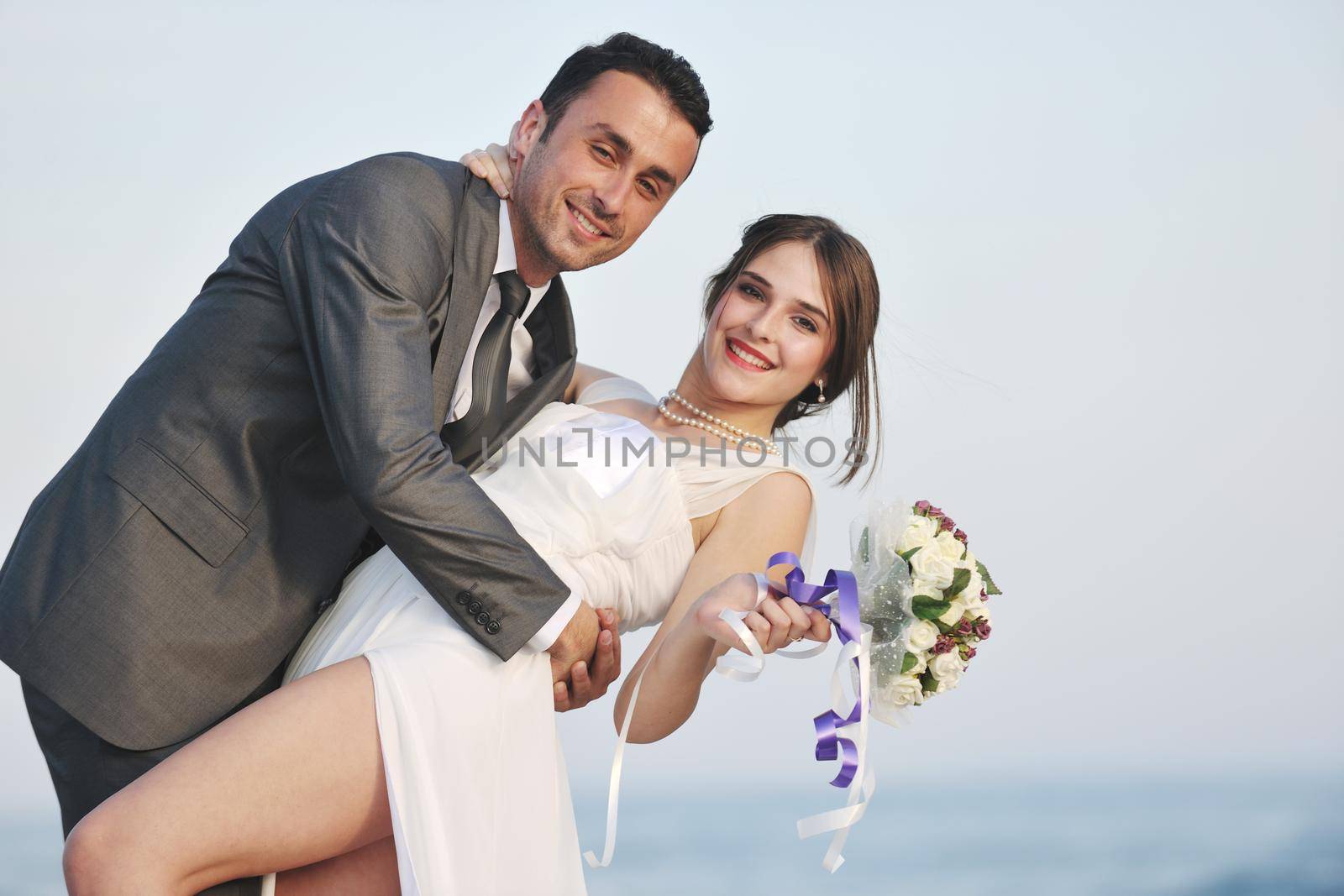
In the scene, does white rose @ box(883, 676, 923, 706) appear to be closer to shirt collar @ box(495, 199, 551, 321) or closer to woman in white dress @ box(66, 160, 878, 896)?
woman in white dress @ box(66, 160, 878, 896)

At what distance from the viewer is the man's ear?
9.08ft

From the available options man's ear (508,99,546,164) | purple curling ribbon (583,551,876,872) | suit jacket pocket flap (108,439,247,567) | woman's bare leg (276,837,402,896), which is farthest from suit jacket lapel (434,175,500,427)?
woman's bare leg (276,837,402,896)

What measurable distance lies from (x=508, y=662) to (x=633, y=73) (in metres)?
1.29

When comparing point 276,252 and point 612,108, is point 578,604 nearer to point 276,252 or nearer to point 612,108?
point 276,252

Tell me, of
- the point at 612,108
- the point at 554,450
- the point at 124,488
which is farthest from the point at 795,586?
the point at 124,488

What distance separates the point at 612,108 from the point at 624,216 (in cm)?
23

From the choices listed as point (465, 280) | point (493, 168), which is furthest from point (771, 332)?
point (465, 280)

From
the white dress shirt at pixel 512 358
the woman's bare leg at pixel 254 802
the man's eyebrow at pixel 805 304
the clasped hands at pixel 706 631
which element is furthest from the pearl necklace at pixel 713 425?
the woman's bare leg at pixel 254 802

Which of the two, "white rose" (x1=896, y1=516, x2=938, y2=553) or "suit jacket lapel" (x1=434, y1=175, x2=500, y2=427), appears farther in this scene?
"white rose" (x1=896, y1=516, x2=938, y2=553)

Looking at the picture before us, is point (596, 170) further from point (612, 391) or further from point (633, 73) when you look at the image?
point (612, 391)

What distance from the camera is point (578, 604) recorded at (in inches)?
93.4

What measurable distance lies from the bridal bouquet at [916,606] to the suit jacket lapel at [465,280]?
0.92m

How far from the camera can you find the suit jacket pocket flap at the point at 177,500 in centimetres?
225

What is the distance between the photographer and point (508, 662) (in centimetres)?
232
